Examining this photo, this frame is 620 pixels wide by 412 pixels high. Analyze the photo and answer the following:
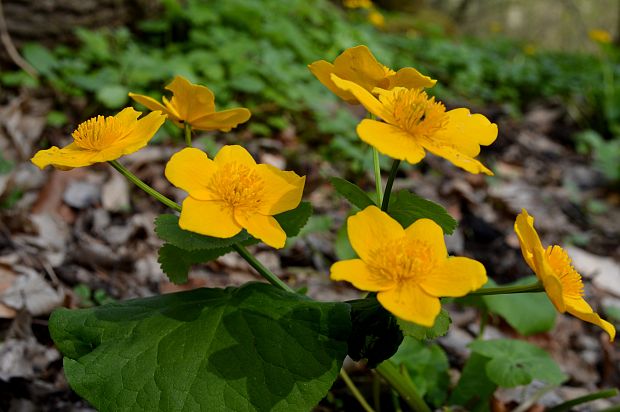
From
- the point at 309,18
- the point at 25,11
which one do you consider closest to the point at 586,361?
the point at 25,11

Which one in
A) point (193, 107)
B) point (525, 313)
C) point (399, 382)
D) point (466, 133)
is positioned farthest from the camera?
point (525, 313)

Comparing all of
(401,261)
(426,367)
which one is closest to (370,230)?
(401,261)

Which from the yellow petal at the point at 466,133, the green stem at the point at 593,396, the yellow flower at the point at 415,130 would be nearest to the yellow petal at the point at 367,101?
the yellow flower at the point at 415,130

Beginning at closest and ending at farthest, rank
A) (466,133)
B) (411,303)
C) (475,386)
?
(411,303), (466,133), (475,386)

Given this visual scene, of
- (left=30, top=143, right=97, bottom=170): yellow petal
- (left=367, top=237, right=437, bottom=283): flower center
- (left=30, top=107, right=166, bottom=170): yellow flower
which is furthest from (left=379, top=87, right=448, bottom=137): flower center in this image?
(left=30, top=143, right=97, bottom=170): yellow petal

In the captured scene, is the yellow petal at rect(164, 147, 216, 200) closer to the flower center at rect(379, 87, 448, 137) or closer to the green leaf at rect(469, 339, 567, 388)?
the flower center at rect(379, 87, 448, 137)

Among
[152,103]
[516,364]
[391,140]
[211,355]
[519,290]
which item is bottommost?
[516,364]

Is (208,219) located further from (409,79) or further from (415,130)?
(409,79)
